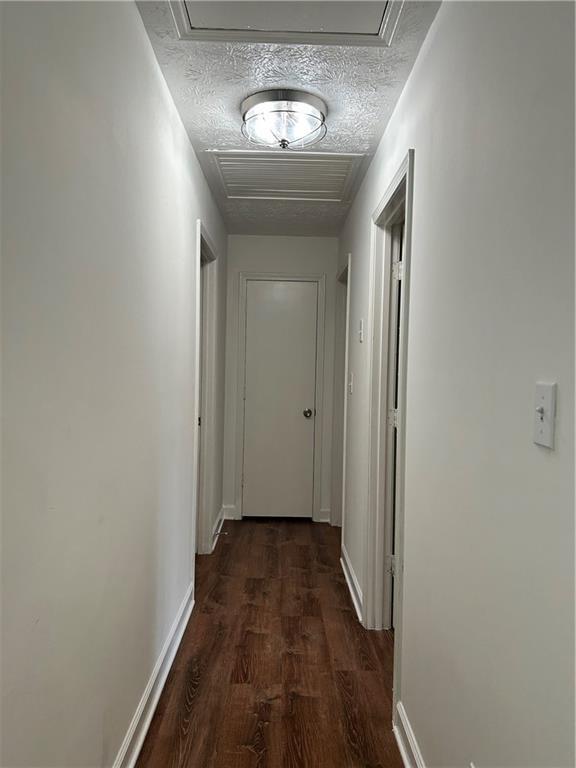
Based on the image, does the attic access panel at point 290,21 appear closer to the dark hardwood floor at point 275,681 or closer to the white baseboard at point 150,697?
the white baseboard at point 150,697

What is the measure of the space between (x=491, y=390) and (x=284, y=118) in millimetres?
1593

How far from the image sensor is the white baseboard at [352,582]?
2.77 metres

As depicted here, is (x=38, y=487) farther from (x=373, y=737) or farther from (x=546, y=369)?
(x=373, y=737)

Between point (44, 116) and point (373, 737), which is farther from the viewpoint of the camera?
point (373, 737)

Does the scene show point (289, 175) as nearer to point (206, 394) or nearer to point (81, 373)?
point (206, 394)

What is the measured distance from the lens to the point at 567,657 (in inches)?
31.6

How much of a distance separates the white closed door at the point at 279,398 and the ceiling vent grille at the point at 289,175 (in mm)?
1116

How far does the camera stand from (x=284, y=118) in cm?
214

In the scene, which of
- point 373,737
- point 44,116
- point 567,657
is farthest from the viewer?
point 373,737

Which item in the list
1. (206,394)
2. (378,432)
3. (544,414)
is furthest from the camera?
(206,394)

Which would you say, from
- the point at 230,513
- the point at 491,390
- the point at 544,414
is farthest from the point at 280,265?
the point at 544,414

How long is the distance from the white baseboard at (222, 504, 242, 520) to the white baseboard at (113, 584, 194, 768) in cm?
176

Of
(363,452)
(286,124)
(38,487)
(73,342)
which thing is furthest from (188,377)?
(38,487)

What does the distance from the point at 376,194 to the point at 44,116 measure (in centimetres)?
186
